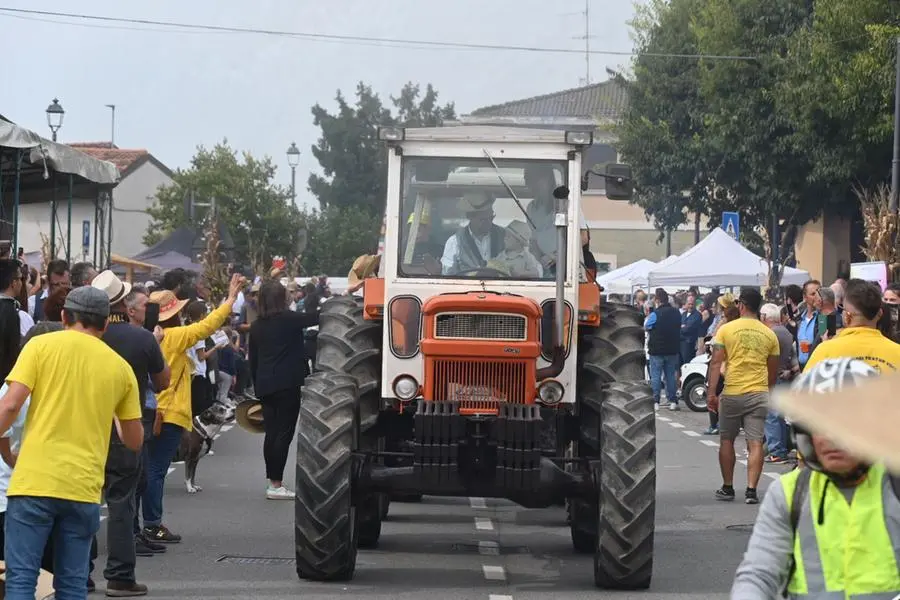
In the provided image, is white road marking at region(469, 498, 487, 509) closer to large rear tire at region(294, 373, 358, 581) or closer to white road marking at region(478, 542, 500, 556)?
white road marking at region(478, 542, 500, 556)

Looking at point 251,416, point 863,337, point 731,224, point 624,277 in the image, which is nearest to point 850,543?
point 863,337

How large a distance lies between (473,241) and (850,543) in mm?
6396

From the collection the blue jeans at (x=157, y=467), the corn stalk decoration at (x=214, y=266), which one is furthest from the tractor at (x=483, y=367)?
the corn stalk decoration at (x=214, y=266)

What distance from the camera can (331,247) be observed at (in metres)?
83.2

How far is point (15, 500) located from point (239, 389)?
51.2ft

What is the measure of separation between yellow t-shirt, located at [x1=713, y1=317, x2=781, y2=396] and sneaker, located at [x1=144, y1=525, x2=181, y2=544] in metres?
5.36

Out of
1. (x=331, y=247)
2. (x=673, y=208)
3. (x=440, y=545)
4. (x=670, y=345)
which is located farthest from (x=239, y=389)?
(x=331, y=247)

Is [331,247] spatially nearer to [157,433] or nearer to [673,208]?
[673,208]

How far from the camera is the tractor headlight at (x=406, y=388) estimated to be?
10.0 metres

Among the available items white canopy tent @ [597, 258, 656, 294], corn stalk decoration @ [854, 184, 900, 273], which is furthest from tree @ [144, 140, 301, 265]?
corn stalk decoration @ [854, 184, 900, 273]

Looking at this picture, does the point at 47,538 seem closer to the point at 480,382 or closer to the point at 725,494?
the point at 480,382

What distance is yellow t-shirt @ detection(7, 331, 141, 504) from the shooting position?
6.80m

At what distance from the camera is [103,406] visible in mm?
6961

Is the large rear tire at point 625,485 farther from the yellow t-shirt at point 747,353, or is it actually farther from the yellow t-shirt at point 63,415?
the yellow t-shirt at point 747,353
